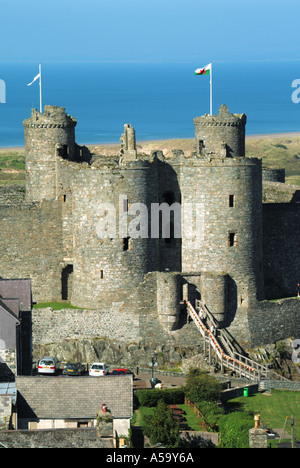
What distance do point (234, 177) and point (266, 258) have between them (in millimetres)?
7059

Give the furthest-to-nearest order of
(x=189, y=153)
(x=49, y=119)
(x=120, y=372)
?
1. (x=189, y=153)
2. (x=49, y=119)
3. (x=120, y=372)

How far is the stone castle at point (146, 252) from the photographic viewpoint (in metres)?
67.8

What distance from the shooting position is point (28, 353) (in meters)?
63.2

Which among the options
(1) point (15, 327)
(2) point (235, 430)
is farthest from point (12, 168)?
(2) point (235, 430)

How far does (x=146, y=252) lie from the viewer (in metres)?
68.6

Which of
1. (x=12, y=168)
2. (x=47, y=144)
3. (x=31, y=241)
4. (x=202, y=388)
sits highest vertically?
(x=12, y=168)

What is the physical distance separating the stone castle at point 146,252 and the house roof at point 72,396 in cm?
1155

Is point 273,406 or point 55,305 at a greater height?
point 55,305

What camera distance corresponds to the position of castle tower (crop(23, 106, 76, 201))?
72.6 meters

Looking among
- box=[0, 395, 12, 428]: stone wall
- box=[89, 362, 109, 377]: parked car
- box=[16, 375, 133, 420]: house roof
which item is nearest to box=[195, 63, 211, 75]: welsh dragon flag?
box=[89, 362, 109, 377]: parked car

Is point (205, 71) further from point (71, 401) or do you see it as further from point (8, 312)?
point (71, 401)

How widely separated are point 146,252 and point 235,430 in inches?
641
